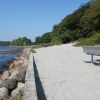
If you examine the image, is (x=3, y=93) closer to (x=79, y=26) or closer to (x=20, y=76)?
(x=20, y=76)

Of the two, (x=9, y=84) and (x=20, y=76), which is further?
(x=20, y=76)

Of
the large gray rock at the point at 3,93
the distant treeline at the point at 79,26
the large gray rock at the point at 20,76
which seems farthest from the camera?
the distant treeline at the point at 79,26

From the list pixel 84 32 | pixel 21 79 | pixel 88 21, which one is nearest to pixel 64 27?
pixel 84 32

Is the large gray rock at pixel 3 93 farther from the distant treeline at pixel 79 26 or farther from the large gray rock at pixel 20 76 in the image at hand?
the distant treeline at pixel 79 26

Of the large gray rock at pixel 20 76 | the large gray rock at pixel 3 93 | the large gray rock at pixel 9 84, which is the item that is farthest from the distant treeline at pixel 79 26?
the large gray rock at pixel 3 93

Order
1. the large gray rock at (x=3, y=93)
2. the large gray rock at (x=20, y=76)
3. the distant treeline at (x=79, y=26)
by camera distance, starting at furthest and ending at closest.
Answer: the distant treeline at (x=79, y=26) → the large gray rock at (x=20, y=76) → the large gray rock at (x=3, y=93)

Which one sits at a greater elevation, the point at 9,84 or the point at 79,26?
the point at 79,26

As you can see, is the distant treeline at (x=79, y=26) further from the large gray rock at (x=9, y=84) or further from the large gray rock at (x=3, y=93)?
the large gray rock at (x=3, y=93)

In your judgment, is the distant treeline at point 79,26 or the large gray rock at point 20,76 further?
the distant treeline at point 79,26

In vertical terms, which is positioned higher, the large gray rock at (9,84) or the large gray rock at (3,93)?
the large gray rock at (9,84)

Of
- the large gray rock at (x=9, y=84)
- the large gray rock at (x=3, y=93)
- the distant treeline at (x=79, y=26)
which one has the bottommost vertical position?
the large gray rock at (x=3, y=93)

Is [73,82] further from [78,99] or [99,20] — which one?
[99,20]

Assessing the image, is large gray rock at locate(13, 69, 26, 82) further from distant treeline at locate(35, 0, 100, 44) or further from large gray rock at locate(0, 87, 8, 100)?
distant treeline at locate(35, 0, 100, 44)

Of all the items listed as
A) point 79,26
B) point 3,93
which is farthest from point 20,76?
point 79,26
